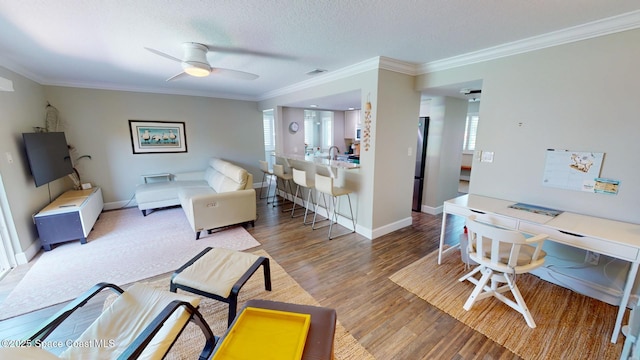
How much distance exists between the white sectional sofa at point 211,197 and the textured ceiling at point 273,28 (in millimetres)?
1799

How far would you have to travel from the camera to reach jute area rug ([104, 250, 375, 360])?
65.6 inches

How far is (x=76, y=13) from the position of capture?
1.81m

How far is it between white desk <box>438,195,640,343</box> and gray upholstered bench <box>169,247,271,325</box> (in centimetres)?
217

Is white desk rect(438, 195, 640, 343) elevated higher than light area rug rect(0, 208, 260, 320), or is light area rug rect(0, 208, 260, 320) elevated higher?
white desk rect(438, 195, 640, 343)

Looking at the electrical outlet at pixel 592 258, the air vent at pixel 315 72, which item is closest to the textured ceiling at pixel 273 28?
the air vent at pixel 315 72

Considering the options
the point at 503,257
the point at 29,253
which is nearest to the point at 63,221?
the point at 29,253

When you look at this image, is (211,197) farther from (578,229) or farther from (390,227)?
(578,229)

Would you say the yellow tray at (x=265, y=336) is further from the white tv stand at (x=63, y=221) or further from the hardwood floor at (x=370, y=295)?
the white tv stand at (x=63, y=221)

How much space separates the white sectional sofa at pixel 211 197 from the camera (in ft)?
11.3

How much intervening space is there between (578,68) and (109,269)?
16.9 ft

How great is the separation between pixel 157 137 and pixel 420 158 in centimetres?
536

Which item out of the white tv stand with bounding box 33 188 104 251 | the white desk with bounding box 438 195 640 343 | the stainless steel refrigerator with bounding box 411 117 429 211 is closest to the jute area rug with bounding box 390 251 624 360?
the white desk with bounding box 438 195 640 343

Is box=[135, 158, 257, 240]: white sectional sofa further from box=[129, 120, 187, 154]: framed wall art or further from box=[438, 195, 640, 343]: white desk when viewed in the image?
box=[438, 195, 640, 343]: white desk

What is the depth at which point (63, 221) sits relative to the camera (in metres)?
3.12
